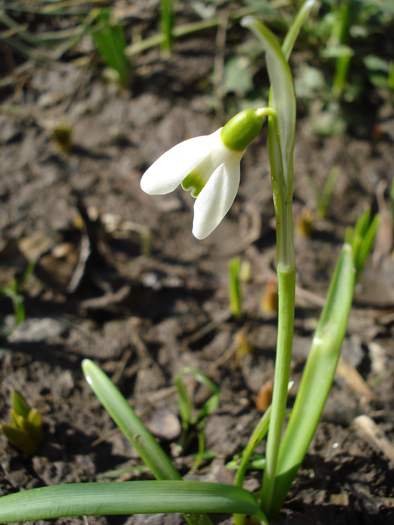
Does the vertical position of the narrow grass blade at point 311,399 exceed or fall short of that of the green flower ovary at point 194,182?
it falls short

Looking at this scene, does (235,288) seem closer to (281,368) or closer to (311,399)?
(311,399)

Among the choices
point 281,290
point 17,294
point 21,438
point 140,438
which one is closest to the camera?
point 281,290

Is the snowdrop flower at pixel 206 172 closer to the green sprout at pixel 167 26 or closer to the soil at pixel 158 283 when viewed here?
the soil at pixel 158 283

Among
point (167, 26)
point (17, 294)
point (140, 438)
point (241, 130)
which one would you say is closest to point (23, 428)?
point (140, 438)

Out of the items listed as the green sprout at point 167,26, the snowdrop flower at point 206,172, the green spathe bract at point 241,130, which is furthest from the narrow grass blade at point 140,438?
the green sprout at point 167,26

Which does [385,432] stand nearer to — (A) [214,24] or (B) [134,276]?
(B) [134,276]

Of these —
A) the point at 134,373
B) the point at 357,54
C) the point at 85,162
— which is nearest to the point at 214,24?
the point at 357,54

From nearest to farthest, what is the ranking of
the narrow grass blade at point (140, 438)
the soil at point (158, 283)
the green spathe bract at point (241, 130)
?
the green spathe bract at point (241, 130)
the narrow grass blade at point (140, 438)
the soil at point (158, 283)
